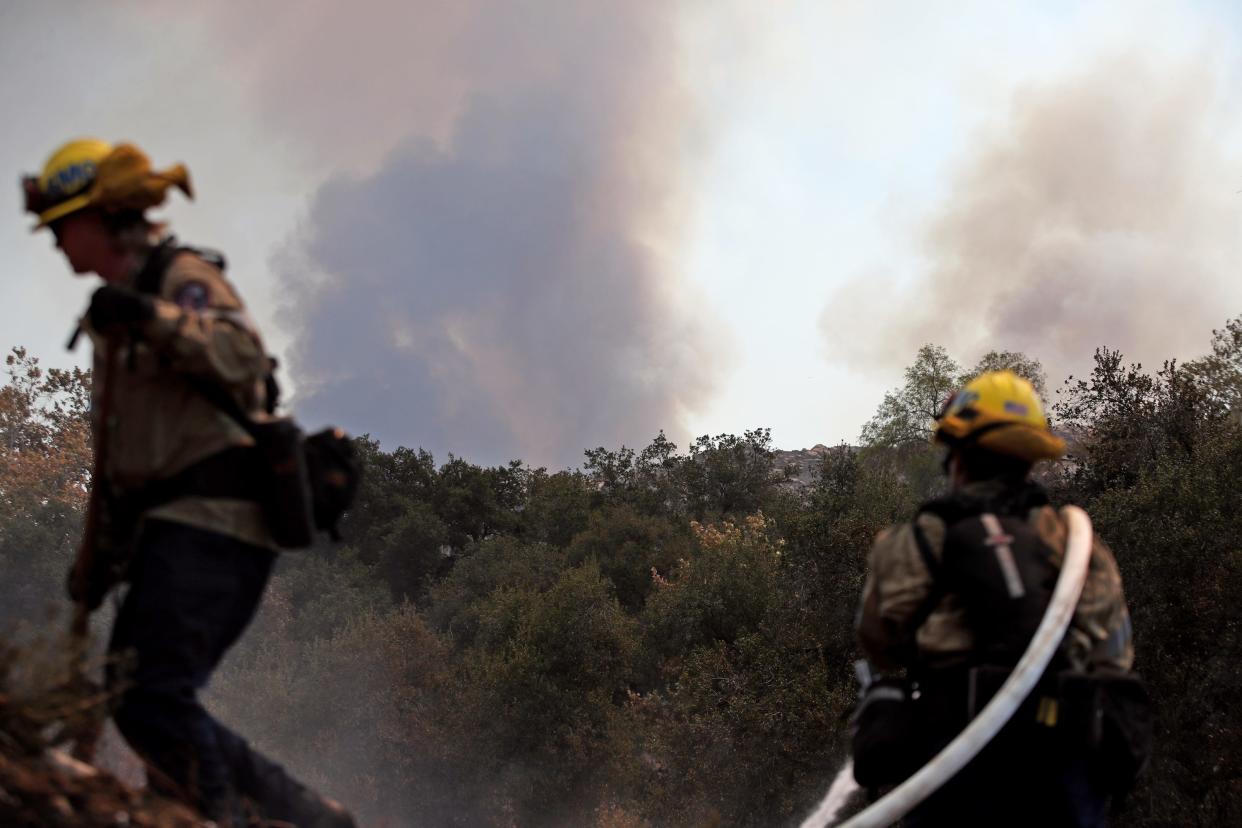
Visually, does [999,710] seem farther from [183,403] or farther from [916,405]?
[916,405]

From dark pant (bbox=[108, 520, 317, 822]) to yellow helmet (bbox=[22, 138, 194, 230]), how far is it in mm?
1075

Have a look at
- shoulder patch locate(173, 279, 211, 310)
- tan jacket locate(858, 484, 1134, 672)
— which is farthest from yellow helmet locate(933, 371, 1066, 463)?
shoulder patch locate(173, 279, 211, 310)

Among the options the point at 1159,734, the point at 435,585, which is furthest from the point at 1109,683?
the point at 435,585

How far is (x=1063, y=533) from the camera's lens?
4.69 metres

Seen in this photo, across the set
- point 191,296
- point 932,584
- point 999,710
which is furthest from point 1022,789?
point 191,296

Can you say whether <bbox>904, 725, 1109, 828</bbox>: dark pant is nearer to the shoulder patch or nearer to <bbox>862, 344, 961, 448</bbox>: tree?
the shoulder patch

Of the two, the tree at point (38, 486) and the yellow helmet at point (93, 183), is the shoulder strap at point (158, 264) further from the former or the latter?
the tree at point (38, 486)

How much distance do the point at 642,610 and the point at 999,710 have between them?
59.2m

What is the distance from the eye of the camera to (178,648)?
373 centimetres

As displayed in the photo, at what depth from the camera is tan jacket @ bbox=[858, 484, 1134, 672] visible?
178 inches

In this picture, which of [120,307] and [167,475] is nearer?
[120,307]

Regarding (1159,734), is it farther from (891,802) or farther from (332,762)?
(332,762)

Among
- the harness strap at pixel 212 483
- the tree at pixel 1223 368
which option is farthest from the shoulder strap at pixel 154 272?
the tree at pixel 1223 368

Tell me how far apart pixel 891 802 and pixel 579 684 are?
48566mm
